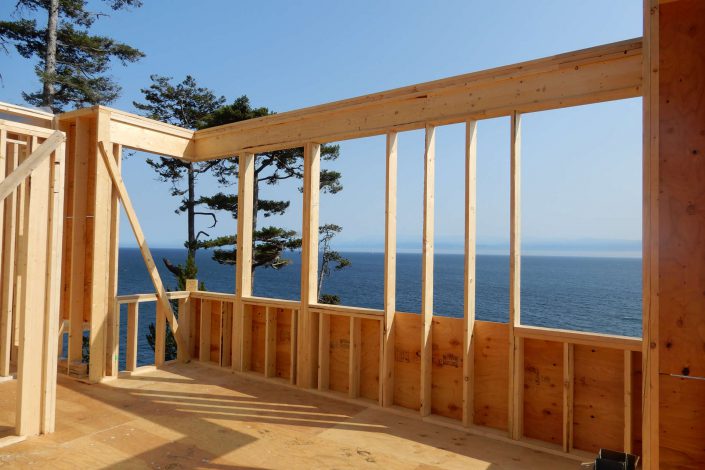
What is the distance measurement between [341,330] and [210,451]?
1913 millimetres

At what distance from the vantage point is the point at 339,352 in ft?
15.7

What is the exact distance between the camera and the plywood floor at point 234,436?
10.0 feet

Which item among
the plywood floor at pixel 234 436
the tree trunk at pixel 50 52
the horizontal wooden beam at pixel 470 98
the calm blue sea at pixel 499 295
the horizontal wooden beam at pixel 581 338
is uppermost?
the tree trunk at pixel 50 52

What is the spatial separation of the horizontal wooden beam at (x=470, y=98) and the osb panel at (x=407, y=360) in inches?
75.7

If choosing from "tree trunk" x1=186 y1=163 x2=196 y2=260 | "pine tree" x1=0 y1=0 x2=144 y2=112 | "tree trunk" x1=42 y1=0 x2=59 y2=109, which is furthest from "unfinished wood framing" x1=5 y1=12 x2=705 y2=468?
"pine tree" x1=0 y1=0 x2=144 y2=112

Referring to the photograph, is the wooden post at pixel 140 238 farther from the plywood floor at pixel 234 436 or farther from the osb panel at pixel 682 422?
the osb panel at pixel 682 422

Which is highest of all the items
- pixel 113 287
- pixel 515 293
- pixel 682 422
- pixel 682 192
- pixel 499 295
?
pixel 682 192

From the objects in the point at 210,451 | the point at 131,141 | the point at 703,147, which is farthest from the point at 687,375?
the point at 131,141

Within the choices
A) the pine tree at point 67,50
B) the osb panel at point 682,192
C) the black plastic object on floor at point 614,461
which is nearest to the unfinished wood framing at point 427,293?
the osb panel at point 682,192

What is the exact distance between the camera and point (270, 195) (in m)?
17.5

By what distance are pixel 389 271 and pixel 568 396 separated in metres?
1.86

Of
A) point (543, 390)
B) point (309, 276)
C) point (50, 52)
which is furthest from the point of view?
point (50, 52)

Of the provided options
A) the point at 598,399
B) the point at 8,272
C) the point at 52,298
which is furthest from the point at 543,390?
the point at 8,272

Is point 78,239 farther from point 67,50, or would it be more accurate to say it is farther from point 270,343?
point 67,50
